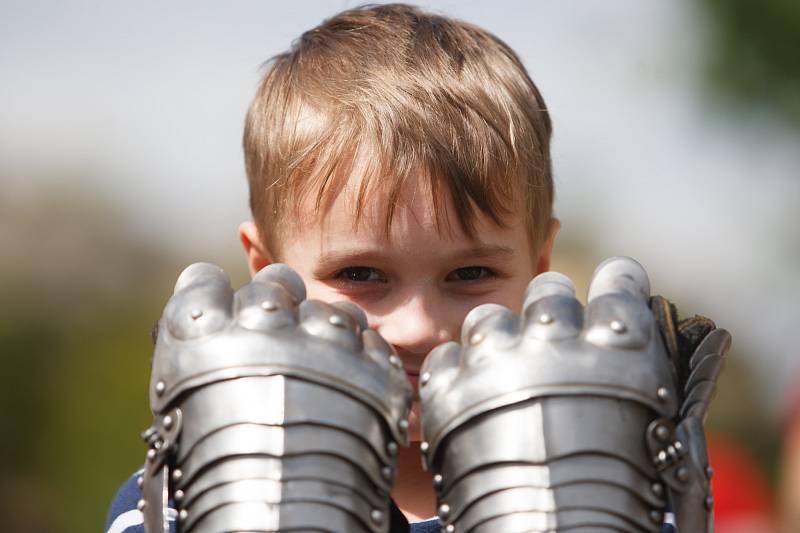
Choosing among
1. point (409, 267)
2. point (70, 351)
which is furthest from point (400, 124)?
point (70, 351)

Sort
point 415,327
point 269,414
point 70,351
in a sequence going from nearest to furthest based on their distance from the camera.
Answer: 1. point 269,414
2. point 415,327
3. point 70,351

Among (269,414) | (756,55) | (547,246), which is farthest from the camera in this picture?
(756,55)

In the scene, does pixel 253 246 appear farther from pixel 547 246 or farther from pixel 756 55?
pixel 756 55

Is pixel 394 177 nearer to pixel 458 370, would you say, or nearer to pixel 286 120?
pixel 286 120

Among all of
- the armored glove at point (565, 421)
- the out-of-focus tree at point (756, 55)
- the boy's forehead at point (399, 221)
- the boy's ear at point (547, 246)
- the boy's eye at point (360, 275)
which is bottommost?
the armored glove at point (565, 421)

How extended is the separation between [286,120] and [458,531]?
1.05 m

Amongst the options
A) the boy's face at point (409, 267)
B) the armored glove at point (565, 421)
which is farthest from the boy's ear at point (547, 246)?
the armored glove at point (565, 421)

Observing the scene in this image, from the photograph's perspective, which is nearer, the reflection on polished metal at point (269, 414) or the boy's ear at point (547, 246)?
→ the reflection on polished metal at point (269, 414)

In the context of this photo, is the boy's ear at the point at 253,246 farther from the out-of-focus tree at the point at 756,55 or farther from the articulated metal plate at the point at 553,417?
the out-of-focus tree at the point at 756,55

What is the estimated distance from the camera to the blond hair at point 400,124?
7.98ft

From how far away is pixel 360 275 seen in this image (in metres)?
2.44

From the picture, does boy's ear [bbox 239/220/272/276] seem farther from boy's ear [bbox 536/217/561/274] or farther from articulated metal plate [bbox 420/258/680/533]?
articulated metal plate [bbox 420/258/680/533]

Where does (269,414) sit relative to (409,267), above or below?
below

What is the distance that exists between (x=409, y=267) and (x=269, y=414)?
1.96 feet
